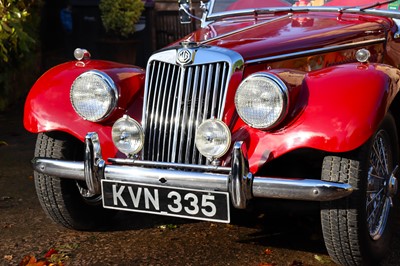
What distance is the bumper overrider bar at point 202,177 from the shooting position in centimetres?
315

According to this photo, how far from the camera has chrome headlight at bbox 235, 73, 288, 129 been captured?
3254 millimetres

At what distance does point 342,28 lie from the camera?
407 cm

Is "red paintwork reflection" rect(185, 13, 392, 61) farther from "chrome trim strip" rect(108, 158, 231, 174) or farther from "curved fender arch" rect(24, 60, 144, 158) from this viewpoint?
"chrome trim strip" rect(108, 158, 231, 174)

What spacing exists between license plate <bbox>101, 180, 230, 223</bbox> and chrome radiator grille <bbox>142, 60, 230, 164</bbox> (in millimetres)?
238

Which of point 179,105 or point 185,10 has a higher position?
point 185,10

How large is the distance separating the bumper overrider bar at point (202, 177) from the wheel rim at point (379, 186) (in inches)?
15.0

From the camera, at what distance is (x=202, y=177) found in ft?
10.7

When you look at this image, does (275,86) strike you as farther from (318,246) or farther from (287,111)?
(318,246)

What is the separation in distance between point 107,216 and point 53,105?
0.78 meters

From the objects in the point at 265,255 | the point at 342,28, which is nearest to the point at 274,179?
the point at 265,255

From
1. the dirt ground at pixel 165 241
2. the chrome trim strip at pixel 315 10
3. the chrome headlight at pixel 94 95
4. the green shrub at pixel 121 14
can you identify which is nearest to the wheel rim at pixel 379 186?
the dirt ground at pixel 165 241

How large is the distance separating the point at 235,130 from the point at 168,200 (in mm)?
476

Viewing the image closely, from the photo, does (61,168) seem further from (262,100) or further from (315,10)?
(315,10)

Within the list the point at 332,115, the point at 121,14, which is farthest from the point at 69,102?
the point at 121,14
